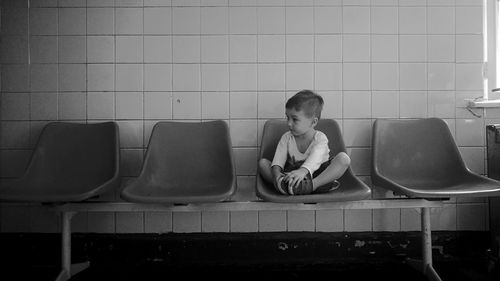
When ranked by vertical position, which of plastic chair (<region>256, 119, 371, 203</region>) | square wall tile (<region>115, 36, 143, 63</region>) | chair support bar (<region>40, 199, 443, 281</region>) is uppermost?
square wall tile (<region>115, 36, 143, 63</region>)

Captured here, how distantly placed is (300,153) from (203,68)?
85cm

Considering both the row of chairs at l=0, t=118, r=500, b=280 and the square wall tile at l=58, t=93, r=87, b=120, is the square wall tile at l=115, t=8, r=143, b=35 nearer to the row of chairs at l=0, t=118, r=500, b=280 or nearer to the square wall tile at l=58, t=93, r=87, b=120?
the square wall tile at l=58, t=93, r=87, b=120

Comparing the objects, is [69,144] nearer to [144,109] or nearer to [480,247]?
[144,109]

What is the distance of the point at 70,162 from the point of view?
7.03 feet

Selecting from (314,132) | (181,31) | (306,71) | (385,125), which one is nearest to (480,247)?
(385,125)

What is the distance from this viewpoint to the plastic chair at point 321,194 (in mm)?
1682

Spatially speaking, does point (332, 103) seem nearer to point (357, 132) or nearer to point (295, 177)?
point (357, 132)

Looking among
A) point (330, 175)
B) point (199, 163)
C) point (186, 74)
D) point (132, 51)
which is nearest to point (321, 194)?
point (330, 175)

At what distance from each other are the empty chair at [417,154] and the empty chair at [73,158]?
153cm

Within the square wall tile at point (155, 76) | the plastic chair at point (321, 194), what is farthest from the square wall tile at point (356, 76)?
the square wall tile at point (155, 76)

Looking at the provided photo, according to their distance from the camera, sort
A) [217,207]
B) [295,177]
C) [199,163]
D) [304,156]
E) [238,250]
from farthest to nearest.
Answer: [238,250]
[199,163]
[304,156]
[217,207]
[295,177]

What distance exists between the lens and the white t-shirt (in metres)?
1.82

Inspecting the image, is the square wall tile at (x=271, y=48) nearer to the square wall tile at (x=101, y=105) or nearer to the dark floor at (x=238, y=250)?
the square wall tile at (x=101, y=105)

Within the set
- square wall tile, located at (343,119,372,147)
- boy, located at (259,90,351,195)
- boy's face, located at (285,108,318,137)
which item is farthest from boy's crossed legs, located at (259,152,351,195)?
square wall tile, located at (343,119,372,147)
